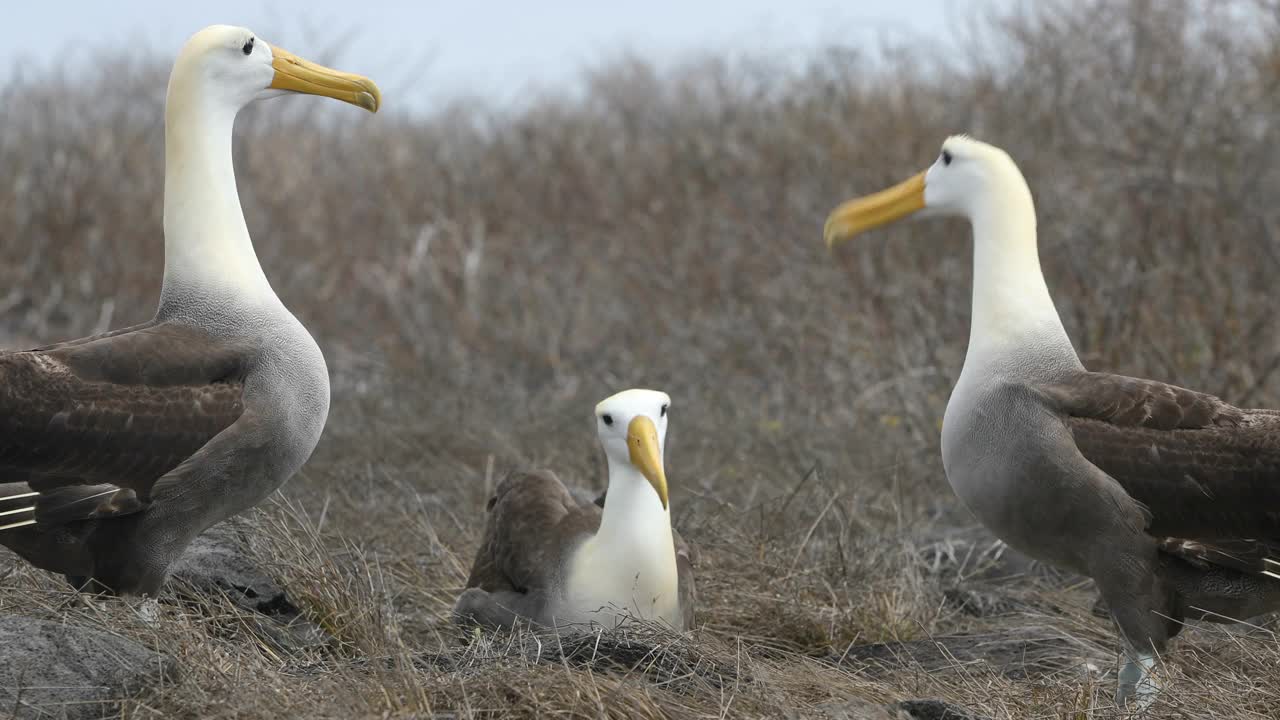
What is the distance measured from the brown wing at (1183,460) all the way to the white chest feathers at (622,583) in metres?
0.92

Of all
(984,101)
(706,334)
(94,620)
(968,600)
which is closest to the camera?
(94,620)

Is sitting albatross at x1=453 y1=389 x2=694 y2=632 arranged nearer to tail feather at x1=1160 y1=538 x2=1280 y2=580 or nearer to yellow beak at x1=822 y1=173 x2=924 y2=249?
yellow beak at x1=822 y1=173 x2=924 y2=249

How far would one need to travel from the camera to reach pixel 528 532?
Result: 12.3 feet

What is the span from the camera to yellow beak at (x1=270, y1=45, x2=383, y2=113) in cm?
378

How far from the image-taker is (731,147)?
11141 mm

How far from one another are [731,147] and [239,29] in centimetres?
763

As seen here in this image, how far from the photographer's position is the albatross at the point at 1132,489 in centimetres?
333

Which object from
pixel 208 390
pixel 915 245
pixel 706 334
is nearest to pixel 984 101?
pixel 915 245

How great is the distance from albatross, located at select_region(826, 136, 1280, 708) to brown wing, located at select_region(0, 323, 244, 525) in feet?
5.30

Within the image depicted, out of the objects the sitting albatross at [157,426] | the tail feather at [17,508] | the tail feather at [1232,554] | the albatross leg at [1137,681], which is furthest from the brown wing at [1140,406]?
the tail feather at [17,508]

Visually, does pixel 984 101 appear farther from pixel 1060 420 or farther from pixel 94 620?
pixel 94 620

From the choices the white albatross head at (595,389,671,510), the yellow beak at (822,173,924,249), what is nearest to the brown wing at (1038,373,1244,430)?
the yellow beak at (822,173,924,249)

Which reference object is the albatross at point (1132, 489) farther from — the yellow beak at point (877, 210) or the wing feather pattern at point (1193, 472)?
the yellow beak at point (877, 210)

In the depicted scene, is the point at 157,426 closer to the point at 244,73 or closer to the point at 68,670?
the point at 68,670
